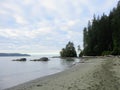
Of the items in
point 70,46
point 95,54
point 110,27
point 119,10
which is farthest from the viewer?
point 70,46

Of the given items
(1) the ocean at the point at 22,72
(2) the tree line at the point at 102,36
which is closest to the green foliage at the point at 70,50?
(2) the tree line at the point at 102,36

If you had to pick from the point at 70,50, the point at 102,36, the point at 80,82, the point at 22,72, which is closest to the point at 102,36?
the point at 102,36

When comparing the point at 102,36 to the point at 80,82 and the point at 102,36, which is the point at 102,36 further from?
the point at 80,82

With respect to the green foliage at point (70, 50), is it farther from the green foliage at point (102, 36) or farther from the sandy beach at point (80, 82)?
the sandy beach at point (80, 82)

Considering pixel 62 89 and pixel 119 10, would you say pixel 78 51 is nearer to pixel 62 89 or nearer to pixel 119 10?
pixel 119 10

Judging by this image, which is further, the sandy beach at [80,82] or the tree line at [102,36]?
the tree line at [102,36]

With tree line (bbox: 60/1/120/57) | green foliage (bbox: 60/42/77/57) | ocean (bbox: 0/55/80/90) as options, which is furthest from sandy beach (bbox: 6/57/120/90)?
green foliage (bbox: 60/42/77/57)

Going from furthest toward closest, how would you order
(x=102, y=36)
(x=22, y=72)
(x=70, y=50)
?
(x=70, y=50) → (x=102, y=36) → (x=22, y=72)

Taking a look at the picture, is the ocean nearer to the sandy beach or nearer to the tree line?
the sandy beach

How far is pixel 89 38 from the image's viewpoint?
11981 centimetres

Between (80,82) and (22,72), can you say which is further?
(22,72)

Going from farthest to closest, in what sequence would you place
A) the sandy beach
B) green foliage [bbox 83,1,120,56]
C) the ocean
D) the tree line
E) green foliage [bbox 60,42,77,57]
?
1. green foliage [bbox 60,42,77,57]
2. green foliage [bbox 83,1,120,56]
3. the tree line
4. the ocean
5. the sandy beach

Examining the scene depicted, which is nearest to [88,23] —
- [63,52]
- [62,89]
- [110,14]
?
[110,14]

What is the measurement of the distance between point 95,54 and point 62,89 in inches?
4060
